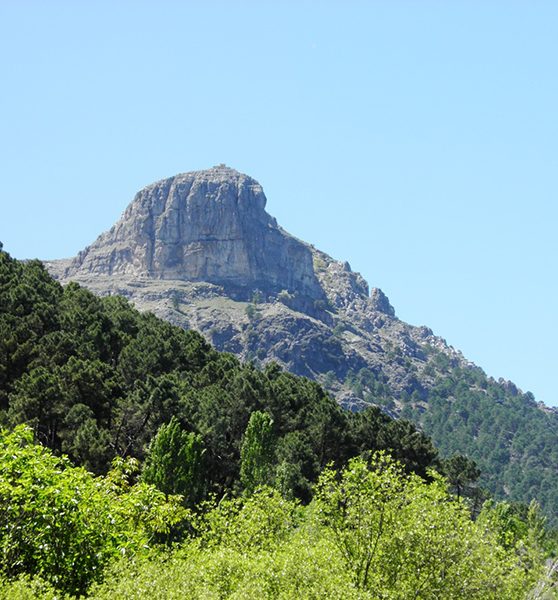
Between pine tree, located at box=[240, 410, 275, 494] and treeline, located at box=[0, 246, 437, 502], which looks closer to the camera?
treeline, located at box=[0, 246, 437, 502]

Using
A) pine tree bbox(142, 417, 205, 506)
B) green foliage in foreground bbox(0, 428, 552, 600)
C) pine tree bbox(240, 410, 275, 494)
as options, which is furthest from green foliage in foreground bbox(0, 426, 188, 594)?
pine tree bbox(240, 410, 275, 494)

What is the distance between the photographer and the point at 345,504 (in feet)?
118

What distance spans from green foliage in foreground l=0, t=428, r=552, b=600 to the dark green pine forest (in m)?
0.07

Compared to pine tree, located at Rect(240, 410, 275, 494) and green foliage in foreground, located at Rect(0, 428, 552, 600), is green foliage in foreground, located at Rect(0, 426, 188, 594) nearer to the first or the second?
green foliage in foreground, located at Rect(0, 428, 552, 600)

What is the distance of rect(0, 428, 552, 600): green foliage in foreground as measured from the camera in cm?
2402

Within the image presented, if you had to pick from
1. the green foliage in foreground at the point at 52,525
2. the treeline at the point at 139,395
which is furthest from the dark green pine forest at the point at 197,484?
the treeline at the point at 139,395

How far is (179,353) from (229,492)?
79.0ft

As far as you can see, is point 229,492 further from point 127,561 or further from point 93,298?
point 127,561

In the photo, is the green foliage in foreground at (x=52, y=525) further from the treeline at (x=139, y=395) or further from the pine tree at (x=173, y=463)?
the treeline at (x=139, y=395)

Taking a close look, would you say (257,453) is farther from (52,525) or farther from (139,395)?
(52,525)

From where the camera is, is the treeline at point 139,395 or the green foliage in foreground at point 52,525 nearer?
the green foliage in foreground at point 52,525

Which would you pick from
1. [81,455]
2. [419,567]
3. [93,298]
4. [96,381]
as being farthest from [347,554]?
[93,298]

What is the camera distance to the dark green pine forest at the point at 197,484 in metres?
24.8

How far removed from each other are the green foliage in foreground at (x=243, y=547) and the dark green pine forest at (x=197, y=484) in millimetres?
70
